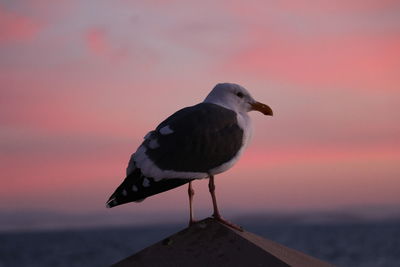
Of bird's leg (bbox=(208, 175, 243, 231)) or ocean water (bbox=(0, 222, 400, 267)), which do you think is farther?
ocean water (bbox=(0, 222, 400, 267))

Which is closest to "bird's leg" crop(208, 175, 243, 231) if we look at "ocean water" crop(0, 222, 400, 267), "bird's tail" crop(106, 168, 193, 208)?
"bird's tail" crop(106, 168, 193, 208)

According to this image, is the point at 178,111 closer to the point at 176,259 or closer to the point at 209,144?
the point at 209,144

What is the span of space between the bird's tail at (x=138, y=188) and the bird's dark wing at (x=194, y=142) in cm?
22

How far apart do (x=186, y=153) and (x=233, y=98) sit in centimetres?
159

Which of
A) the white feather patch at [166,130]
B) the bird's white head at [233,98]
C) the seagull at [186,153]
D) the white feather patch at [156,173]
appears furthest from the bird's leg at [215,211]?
the bird's white head at [233,98]

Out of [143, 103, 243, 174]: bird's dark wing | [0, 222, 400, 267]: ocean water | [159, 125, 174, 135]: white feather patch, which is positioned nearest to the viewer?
[143, 103, 243, 174]: bird's dark wing

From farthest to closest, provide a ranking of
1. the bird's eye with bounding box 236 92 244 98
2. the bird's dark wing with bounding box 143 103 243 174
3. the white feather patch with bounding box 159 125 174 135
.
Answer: the bird's eye with bounding box 236 92 244 98, the white feather patch with bounding box 159 125 174 135, the bird's dark wing with bounding box 143 103 243 174

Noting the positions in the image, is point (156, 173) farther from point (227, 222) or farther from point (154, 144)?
point (227, 222)

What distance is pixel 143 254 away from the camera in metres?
9.54

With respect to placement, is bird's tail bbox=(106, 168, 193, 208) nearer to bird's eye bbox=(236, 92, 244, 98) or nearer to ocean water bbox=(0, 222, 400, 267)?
bird's eye bbox=(236, 92, 244, 98)

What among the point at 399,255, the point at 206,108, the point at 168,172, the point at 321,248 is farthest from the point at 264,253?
the point at 321,248

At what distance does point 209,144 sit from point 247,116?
1359 mm

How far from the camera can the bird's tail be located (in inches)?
404

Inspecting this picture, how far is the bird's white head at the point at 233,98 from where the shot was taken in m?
11.5
